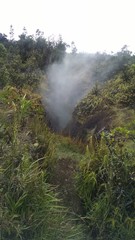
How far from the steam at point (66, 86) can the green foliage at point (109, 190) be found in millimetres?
6832

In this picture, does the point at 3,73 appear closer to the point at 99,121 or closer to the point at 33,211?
the point at 99,121

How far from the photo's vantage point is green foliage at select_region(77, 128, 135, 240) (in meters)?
3.41

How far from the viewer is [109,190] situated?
11.4 feet

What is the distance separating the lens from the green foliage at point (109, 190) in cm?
341

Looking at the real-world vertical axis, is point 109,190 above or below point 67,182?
above

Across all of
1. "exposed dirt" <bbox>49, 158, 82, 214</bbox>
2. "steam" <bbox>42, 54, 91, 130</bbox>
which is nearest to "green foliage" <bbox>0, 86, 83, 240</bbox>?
"exposed dirt" <bbox>49, 158, 82, 214</bbox>

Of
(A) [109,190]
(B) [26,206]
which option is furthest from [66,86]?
(B) [26,206]

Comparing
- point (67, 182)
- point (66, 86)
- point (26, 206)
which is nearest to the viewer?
point (26, 206)

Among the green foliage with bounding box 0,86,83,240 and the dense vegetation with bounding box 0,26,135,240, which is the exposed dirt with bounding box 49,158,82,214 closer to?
the dense vegetation with bounding box 0,26,135,240

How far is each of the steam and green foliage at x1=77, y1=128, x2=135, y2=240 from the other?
6.83 metres

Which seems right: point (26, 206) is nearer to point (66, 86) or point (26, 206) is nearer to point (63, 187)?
point (63, 187)

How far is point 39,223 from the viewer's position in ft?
10.3

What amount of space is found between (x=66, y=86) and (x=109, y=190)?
11156 mm

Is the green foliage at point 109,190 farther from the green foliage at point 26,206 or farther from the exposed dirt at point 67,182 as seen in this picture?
the green foliage at point 26,206
